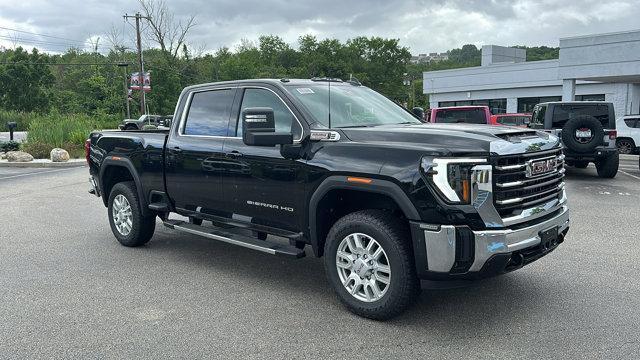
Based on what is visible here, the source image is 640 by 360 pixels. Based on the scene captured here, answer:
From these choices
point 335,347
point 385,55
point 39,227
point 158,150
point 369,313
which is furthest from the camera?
point 385,55

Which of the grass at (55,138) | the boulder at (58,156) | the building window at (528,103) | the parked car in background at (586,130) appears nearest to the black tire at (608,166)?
the parked car in background at (586,130)

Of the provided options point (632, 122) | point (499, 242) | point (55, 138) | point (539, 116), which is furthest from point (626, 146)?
point (55, 138)

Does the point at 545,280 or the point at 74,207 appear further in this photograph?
the point at 74,207

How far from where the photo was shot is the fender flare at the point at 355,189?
3.93 meters

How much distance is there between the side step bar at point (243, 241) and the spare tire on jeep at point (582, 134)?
30.9 ft

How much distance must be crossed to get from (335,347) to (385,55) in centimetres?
8842

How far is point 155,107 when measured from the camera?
6284 centimetres

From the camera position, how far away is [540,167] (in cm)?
426

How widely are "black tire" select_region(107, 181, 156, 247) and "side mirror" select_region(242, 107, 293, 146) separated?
2.65 meters

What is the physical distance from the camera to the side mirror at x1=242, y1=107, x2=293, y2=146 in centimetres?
444

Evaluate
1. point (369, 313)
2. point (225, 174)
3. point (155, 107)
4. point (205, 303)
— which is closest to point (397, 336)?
point (369, 313)

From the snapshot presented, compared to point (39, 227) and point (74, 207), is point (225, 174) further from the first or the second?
point (74, 207)

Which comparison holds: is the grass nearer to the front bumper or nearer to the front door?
the front door

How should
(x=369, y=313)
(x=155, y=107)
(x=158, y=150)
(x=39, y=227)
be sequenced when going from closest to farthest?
1. (x=369, y=313)
2. (x=158, y=150)
3. (x=39, y=227)
4. (x=155, y=107)
